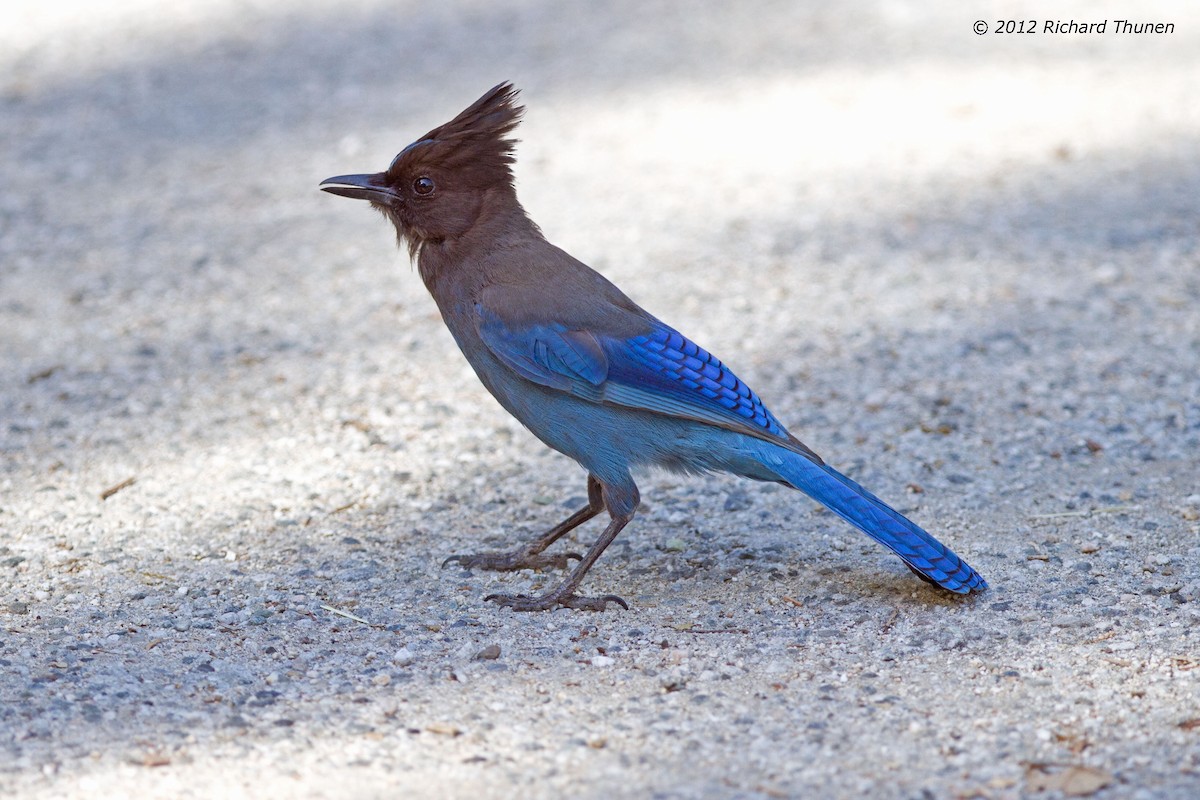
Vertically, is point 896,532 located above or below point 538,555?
above

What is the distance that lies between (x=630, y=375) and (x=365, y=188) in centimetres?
96

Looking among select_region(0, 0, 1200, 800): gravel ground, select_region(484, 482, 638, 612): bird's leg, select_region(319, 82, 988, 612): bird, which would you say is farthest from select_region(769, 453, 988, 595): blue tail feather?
select_region(484, 482, 638, 612): bird's leg

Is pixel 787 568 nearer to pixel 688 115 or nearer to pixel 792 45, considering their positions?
pixel 688 115

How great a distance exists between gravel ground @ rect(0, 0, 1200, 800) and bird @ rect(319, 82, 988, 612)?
0.20 meters

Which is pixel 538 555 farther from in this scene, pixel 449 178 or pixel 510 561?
pixel 449 178

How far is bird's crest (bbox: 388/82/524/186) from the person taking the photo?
3.83 meters

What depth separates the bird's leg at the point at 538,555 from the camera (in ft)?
12.8

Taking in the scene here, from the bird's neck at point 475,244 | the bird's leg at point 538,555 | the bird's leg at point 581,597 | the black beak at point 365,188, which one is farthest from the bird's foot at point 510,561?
the black beak at point 365,188

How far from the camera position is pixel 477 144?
3.87m

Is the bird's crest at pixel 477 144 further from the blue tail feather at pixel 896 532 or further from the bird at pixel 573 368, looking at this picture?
the blue tail feather at pixel 896 532

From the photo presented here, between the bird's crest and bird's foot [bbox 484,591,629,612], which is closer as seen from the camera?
bird's foot [bbox 484,591,629,612]

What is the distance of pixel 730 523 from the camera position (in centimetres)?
420

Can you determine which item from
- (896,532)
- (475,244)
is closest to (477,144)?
(475,244)

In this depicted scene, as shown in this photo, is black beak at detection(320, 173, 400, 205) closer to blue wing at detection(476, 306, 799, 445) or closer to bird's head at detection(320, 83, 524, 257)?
bird's head at detection(320, 83, 524, 257)
